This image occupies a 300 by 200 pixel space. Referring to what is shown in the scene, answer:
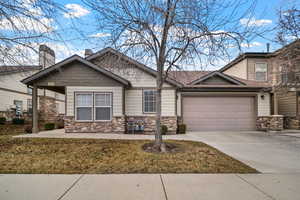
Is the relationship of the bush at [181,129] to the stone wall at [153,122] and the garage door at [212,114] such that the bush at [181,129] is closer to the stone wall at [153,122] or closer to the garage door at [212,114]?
the stone wall at [153,122]

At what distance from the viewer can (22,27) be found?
15.0 ft

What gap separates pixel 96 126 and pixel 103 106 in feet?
4.22

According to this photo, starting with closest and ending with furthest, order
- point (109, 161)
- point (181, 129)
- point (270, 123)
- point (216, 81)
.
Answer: point (109, 161) → point (181, 129) → point (270, 123) → point (216, 81)

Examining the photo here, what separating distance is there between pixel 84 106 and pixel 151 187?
8.30m

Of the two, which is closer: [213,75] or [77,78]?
[77,78]

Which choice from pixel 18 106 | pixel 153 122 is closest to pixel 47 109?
pixel 18 106

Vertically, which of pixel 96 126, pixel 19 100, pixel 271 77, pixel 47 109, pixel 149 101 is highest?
pixel 271 77

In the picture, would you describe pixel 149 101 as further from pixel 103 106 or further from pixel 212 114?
pixel 212 114

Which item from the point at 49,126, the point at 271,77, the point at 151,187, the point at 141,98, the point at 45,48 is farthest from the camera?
the point at 271,77

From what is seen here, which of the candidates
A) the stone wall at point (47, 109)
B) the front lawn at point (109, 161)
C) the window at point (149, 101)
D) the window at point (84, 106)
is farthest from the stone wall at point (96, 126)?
the stone wall at point (47, 109)

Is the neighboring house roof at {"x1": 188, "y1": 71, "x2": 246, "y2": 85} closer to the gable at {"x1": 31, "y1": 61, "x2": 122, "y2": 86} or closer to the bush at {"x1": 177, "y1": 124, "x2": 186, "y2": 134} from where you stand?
the bush at {"x1": 177, "y1": 124, "x2": 186, "y2": 134}

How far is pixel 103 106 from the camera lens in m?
10.7

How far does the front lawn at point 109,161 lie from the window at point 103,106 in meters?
3.96

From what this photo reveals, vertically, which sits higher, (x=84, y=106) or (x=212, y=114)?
(x=84, y=106)
